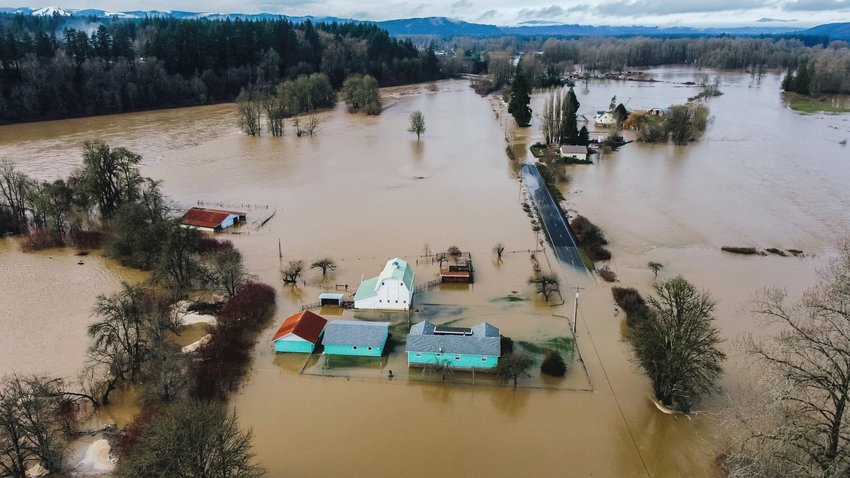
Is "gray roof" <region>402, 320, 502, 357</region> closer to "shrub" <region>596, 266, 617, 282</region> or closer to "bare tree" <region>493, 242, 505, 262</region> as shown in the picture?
"shrub" <region>596, 266, 617, 282</region>

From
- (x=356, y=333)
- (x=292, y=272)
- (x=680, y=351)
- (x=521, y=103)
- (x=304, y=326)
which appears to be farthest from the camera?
(x=521, y=103)

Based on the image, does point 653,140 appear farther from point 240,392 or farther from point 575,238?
point 240,392

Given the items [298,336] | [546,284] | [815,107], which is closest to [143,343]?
[298,336]

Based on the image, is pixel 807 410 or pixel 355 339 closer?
pixel 807 410

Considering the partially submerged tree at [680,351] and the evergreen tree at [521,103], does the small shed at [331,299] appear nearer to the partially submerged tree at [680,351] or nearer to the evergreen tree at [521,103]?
the partially submerged tree at [680,351]

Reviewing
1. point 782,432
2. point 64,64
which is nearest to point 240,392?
point 782,432

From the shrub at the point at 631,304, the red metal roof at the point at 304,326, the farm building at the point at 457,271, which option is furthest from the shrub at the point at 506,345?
the red metal roof at the point at 304,326

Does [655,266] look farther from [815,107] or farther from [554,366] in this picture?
[815,107]
